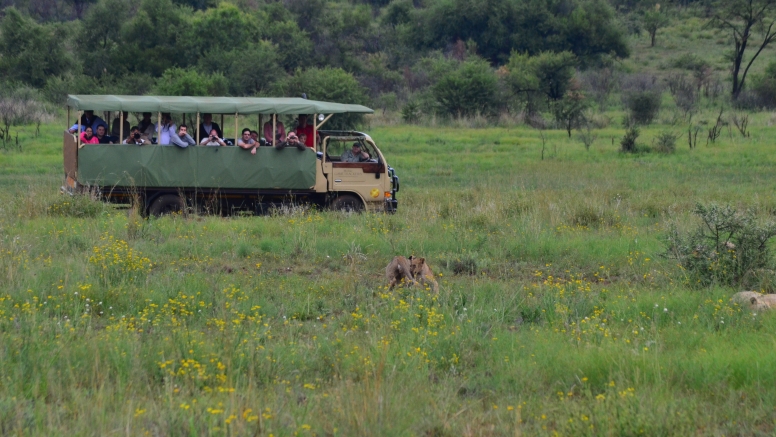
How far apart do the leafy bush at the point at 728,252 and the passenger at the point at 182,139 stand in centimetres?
759

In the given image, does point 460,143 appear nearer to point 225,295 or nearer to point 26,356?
point 225,295

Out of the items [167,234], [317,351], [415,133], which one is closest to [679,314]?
[317,351]

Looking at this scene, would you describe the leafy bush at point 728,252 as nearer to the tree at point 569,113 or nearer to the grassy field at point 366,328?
the grassy field at point 366,328

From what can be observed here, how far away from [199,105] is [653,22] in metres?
40.7

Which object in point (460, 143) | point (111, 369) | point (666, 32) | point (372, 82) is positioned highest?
point (666, 32)

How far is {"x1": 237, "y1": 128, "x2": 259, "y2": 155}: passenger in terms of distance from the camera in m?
13.5

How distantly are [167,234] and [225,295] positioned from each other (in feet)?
12.0

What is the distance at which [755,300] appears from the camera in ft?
24.3

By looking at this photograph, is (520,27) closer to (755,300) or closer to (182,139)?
(182,139)

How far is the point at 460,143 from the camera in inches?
978

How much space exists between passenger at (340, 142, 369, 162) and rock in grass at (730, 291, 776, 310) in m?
7.56

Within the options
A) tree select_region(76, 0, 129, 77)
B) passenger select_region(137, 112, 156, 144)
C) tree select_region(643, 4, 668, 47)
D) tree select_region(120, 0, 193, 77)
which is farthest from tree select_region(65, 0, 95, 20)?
passenger select_region(137, 112, 156, 144)

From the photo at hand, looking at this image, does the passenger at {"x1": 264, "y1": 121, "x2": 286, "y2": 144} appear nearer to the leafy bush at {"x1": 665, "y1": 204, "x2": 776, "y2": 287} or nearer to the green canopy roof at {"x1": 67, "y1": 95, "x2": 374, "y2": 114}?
the green canopy roof at {"x1": 67, "y1": 95, "x2": 374, "y2": 114}

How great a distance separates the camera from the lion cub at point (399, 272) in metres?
8.47
